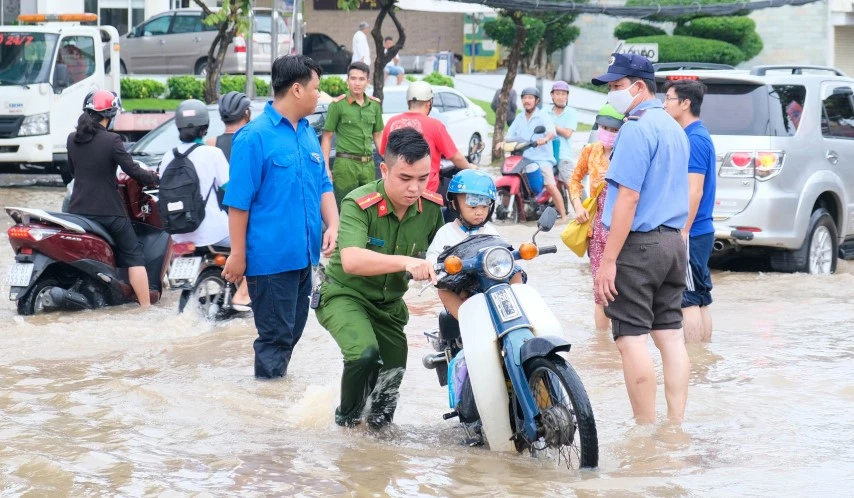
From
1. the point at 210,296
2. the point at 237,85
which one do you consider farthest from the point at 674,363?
the point at 237,85

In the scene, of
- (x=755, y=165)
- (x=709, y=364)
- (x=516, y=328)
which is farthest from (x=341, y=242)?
(x=755, y=165)

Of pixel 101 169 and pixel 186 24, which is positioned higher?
pixel 186 24

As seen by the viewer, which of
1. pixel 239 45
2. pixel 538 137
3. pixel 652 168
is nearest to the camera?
pixel 652 168

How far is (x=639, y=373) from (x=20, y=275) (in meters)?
5.12

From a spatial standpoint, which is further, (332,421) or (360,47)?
(360,47)

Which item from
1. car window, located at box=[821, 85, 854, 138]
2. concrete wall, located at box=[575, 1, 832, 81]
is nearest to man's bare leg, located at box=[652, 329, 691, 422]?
car window, located at box=[821, 85, 854, 138]

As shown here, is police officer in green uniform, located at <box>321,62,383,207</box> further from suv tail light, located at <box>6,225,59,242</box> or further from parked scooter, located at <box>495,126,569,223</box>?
parked scooter, located at <box>495,126,569,223</box>

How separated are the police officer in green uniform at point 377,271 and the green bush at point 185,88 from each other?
20.4 metres

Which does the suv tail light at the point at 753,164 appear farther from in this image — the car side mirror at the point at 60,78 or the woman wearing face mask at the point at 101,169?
the car side mirror at the point at 60,78

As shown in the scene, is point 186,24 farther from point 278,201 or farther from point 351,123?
point 278,201

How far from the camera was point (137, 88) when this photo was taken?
25.4 m

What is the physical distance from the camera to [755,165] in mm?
10203

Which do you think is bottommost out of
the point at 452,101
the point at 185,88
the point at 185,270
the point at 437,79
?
the point at 185,270

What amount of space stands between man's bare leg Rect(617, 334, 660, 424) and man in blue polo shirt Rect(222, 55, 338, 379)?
1633mm
